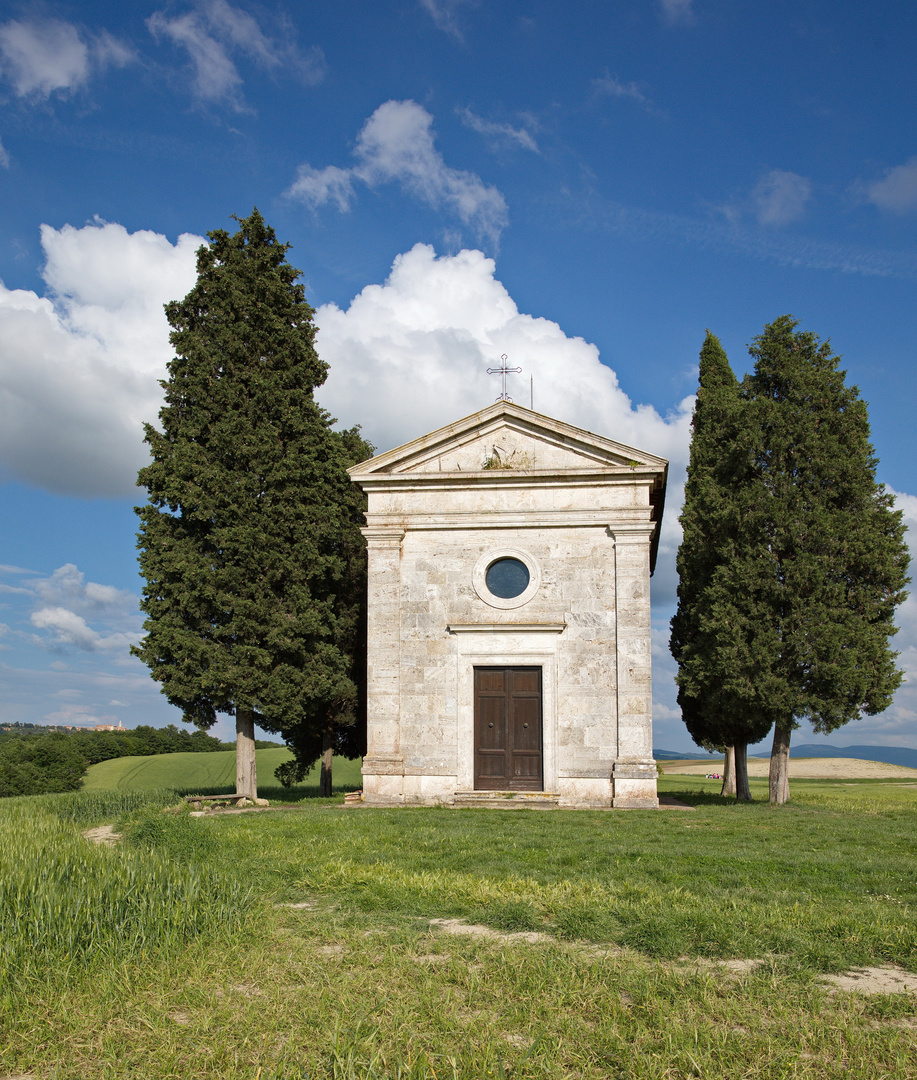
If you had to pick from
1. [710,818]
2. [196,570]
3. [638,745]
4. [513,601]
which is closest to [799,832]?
[710,818]

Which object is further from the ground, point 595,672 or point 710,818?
point 595,672

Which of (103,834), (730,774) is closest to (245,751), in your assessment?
(103,834)

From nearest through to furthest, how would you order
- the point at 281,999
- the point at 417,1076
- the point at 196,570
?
the point at 417,1076 < the point at 281,999 < the point at 196,570

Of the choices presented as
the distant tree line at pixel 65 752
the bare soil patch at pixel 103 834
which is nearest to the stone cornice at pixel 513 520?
the bare soil patch at pixel 103 834

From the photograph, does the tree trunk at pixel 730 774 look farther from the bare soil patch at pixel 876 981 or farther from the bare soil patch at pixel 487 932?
the bare soil patch at pixel 876 981

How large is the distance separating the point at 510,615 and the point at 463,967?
1210 centimetres

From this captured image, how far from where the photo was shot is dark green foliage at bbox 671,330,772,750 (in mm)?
17719

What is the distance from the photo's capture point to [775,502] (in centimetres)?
1780

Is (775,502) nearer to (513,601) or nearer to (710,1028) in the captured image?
(513,601)

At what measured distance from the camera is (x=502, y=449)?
18.0 meters

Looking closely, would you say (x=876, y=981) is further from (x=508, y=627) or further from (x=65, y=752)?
(x=65, y=752)

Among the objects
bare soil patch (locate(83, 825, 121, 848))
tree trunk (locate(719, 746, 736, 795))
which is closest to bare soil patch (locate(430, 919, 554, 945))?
bare soil patch (locate(83, 825, 121, 848))

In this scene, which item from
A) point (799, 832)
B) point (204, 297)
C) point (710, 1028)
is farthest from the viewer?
point (204, 297)

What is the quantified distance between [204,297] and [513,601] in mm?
10792
